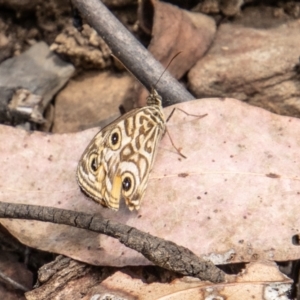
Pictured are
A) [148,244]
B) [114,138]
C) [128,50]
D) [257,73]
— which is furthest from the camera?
[257,73]

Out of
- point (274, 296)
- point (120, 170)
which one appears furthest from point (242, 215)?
point (120, 170)

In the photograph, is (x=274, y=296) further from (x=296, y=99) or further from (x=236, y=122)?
(x=296, y=99)

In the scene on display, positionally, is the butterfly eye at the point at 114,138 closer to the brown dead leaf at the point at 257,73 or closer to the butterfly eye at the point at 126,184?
the butterfly eye at the point at 126,184

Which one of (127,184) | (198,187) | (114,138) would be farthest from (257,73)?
(127,184)

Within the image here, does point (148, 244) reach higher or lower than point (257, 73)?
lower

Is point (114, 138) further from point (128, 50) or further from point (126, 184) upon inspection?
point (128, 50)

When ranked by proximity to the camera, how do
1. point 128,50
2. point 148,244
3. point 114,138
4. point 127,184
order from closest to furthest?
1. point 148,244
2. point 127,184
3. point 114,138
4. point 128,50

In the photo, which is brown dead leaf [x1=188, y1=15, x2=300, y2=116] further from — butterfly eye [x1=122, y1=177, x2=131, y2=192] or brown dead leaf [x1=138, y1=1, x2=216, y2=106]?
butterfly eye [x1=122, y1=177, x2=131, y2=192]
